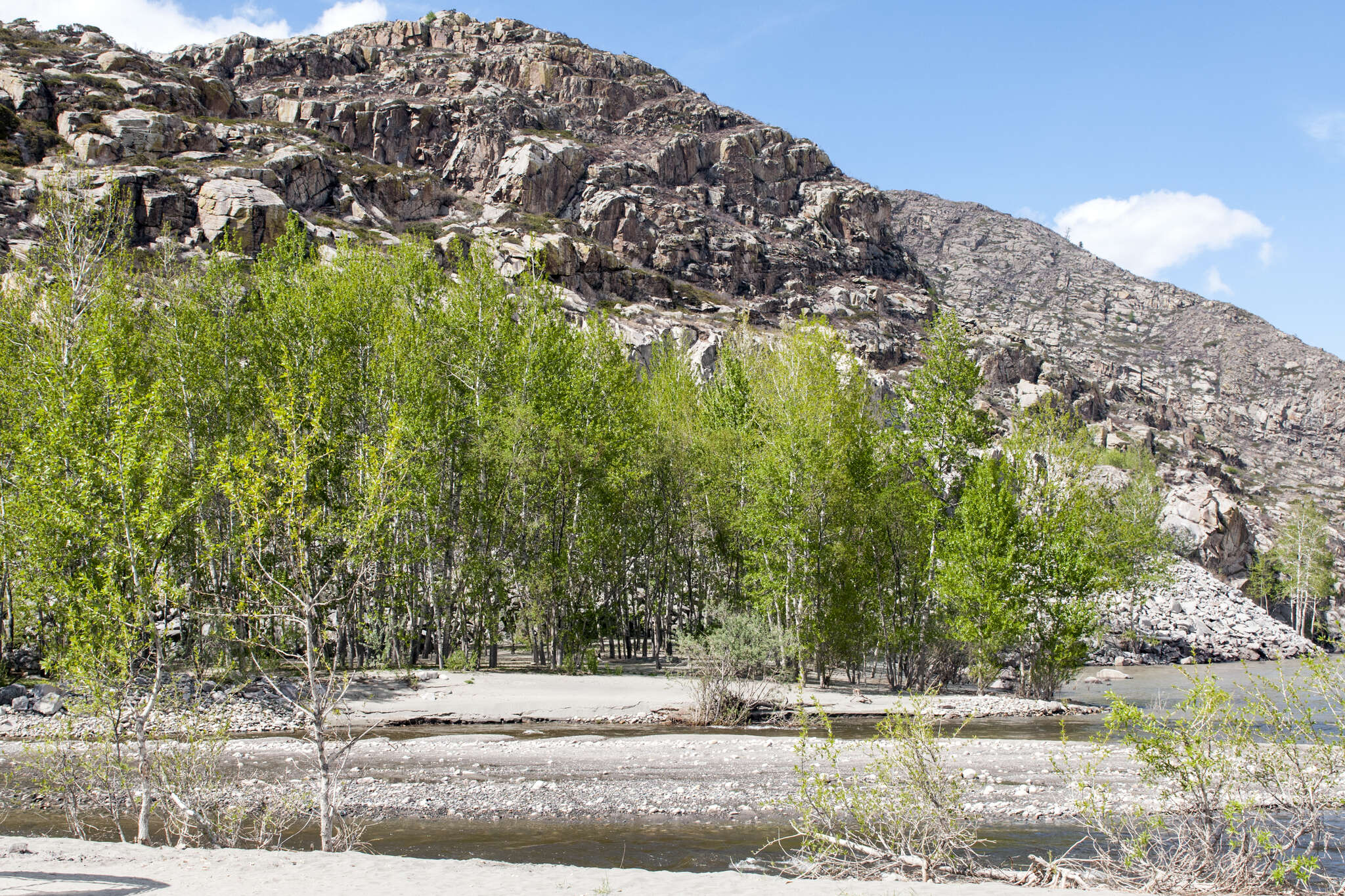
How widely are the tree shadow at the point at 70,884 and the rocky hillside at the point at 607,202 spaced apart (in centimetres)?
5076

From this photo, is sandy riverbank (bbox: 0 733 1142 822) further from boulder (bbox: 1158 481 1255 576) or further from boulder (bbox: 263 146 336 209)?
boulder (bbox: 263 146 336 209)

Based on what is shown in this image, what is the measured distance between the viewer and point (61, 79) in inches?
3108

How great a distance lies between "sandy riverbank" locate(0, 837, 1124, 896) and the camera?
7730mm

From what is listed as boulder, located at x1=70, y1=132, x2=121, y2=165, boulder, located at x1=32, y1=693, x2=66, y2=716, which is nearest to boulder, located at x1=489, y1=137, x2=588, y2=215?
boulder, located at x1=70, y1=132, x2=121, y2=165

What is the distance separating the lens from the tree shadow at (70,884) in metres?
7.25

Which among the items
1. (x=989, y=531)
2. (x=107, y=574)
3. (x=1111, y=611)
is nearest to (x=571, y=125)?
(x=1111, y=611)

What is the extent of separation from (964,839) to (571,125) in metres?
134

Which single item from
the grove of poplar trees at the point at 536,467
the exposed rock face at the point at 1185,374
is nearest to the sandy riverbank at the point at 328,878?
the grove of poplar trees at the point at 536,467

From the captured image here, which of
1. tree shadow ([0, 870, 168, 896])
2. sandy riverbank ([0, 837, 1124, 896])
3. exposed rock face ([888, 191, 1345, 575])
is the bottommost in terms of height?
sandy riverbank ([0, 837, 1124, 896])

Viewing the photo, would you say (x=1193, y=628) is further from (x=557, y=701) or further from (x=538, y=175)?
(x=538, y=175)

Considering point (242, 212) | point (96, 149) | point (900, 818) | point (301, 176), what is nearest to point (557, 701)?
point (900, 818)

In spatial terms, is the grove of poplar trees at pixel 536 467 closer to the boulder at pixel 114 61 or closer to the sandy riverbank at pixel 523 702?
the sandy riverbank at pixel 523 702

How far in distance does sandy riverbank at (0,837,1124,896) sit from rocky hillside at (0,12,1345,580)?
164 ft

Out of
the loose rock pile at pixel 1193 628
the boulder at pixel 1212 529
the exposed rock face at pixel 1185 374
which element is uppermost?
the exposed rock face at pixel 1185 374
